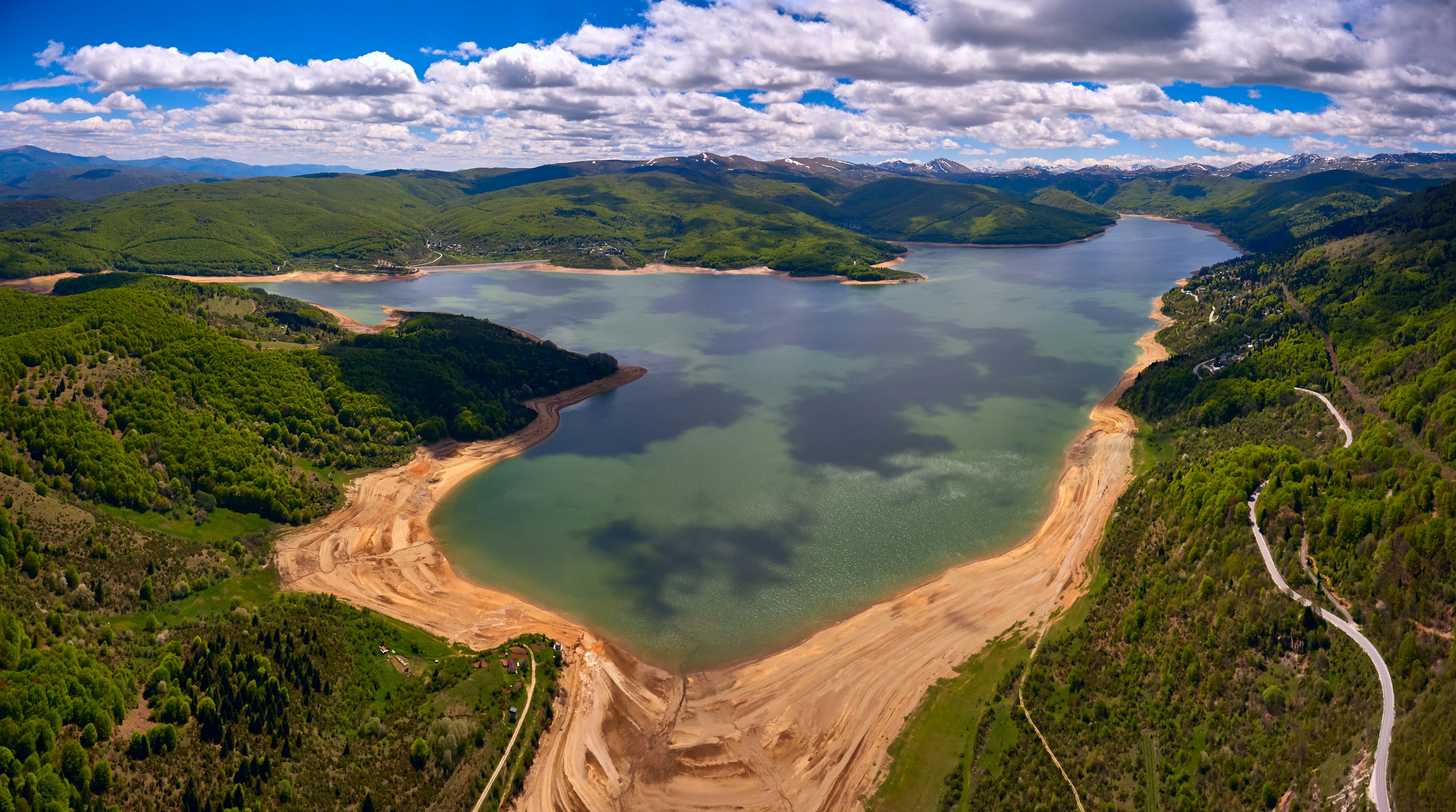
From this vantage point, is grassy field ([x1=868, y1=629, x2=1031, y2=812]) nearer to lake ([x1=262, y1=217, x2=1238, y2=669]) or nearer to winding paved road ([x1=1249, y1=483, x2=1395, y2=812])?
lake ([x1=262, y1=217, x2=1238, y2=669])

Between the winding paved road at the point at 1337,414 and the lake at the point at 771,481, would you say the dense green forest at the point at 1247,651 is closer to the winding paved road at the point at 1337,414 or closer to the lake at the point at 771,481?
the winding paved road at the point at 1337,414

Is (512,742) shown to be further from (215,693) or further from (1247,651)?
(1247,651)

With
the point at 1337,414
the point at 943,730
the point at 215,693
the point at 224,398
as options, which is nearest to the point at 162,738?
the point at 215,693

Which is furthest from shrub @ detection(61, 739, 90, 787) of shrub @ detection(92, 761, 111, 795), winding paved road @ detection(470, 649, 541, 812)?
winding paved road @ detection(470, 649, 541, 812)

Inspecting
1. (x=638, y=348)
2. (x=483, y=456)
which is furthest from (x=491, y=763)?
(x=638, y=348)

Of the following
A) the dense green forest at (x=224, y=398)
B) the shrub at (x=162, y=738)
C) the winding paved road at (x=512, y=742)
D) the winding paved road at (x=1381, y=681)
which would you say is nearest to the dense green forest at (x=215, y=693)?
the shrub at (x=162, y=738)
